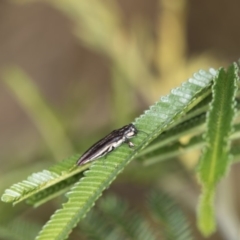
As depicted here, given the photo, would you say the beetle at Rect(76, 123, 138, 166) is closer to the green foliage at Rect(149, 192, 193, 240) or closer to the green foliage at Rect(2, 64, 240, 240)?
the green foliage at Rect(2, 64, 240, 240)

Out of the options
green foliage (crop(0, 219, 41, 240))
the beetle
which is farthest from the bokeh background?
the beetle

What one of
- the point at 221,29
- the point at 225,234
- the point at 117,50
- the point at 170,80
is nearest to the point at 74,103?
the point at 117,50

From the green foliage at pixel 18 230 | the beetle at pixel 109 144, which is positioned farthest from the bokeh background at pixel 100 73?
the beetle at pixel 109 144

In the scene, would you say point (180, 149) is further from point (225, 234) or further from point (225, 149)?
point (225, 234)

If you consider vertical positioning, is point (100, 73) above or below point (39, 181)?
above

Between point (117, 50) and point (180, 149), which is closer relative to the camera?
point (180, 149)

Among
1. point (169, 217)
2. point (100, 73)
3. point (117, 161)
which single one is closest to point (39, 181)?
point (117, 161)

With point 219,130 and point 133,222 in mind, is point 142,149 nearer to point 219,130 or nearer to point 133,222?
point 219,130
